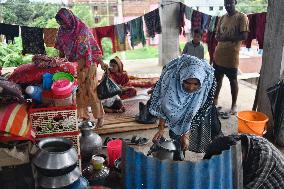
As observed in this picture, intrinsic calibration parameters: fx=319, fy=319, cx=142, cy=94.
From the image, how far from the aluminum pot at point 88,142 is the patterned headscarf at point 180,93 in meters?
1.13

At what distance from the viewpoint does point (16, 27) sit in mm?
6941

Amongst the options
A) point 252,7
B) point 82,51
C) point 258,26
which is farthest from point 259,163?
point 252,7

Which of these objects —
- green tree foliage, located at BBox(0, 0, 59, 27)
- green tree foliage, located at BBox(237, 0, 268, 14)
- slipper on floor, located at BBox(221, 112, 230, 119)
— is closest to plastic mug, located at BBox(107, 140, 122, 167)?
slipper on floor, located at BBox(221, 112, 230, 119)

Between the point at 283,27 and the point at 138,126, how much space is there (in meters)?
2.75

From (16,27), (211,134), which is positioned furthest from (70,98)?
(16,27)

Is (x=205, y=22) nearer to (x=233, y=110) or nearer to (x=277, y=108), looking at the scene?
(x=233, y=110)

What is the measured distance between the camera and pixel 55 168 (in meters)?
2.48

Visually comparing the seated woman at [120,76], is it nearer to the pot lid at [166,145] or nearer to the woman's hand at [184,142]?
the woman's hand at [184,142]

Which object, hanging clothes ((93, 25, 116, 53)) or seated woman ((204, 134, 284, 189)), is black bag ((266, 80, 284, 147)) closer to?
seated woman ((204, 134, 284, 189))

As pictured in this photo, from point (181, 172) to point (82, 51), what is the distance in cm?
324

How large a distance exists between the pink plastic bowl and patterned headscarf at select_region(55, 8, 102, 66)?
169 cm

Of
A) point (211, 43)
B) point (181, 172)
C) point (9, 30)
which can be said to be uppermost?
point (9, 30)

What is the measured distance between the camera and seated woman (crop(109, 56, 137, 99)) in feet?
20.9

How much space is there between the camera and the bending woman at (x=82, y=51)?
4.77m
